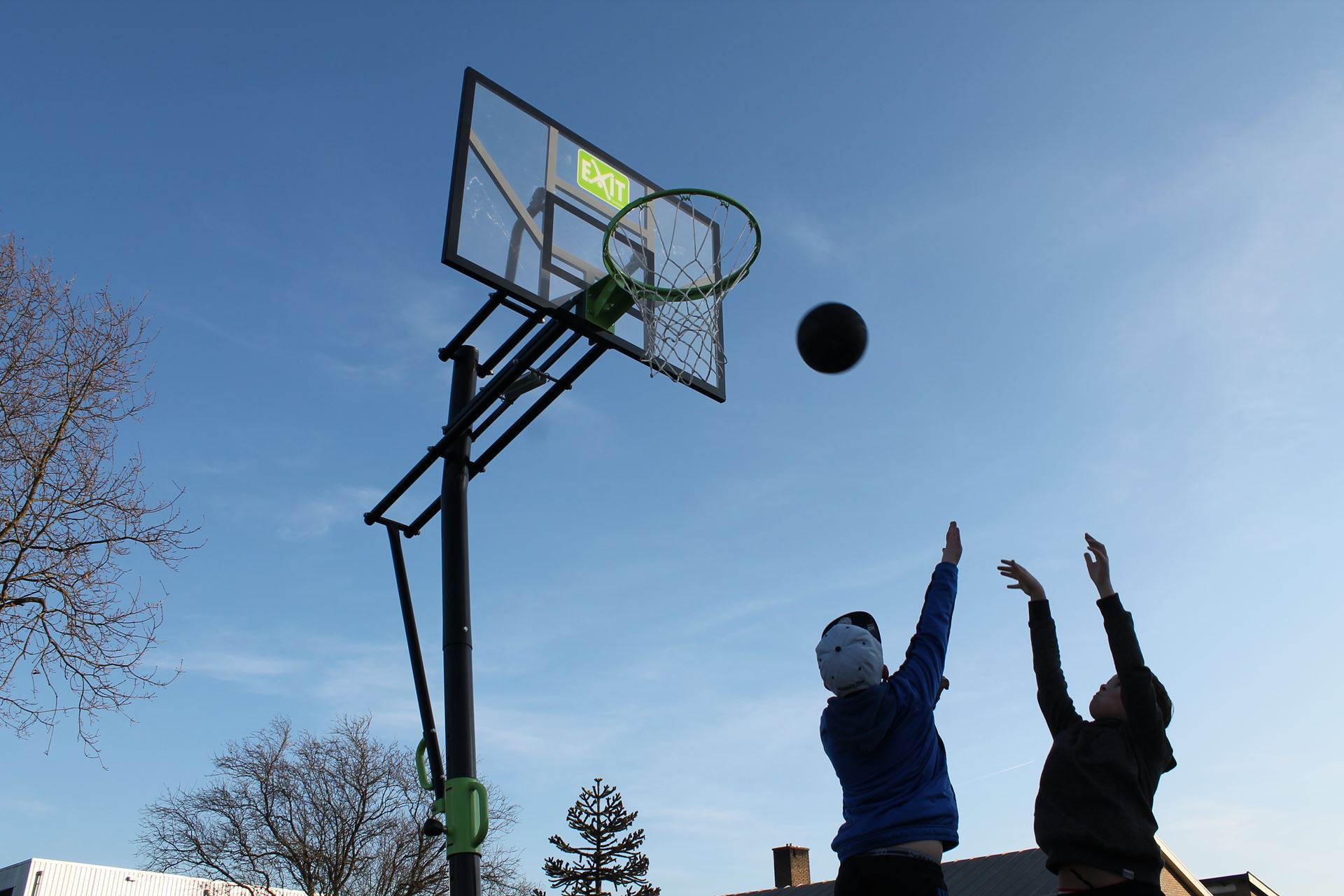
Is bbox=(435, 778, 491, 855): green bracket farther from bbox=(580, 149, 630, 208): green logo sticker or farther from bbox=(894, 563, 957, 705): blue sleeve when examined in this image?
bbox=(580, 149, 630, 208): green logo sticker

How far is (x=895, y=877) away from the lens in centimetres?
358

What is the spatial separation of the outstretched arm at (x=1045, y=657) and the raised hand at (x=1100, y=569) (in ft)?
1.28

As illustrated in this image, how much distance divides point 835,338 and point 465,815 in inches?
154

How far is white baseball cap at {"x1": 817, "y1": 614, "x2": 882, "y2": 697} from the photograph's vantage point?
3.91 m

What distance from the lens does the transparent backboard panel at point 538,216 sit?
25.2ft

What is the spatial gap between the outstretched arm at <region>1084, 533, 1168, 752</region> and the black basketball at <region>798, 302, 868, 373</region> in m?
2.76

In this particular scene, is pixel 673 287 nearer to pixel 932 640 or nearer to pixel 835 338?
pixel 835 338

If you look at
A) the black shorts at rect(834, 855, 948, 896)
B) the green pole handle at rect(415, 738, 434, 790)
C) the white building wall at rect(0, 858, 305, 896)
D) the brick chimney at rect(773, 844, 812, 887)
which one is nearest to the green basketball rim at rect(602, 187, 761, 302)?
the green pole handle at rect(415, 738, 434, 790)

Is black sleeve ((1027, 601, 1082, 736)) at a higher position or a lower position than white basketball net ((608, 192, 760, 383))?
lower

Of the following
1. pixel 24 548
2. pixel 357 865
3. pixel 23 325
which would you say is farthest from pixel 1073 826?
pixel 357 865

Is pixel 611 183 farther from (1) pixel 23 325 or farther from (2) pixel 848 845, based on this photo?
(1) pixel 23 325

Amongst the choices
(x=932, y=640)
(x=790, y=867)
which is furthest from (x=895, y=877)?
(x=790, y=867)

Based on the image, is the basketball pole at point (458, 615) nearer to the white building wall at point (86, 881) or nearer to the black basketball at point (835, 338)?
the black basketball at point (835, 338)

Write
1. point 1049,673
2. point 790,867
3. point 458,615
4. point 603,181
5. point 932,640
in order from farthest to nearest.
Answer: point 790,867, point 603,181, point 458,615, point 1049,673, point 932,640
